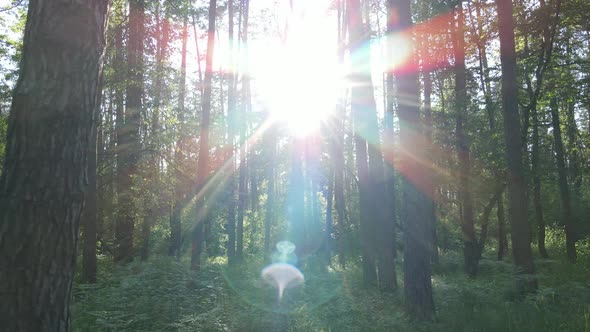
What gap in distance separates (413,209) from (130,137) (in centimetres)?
1119

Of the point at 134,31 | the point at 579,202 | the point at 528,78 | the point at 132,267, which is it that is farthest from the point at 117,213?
the point at 579,202

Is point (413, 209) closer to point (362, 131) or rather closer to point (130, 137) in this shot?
point (362, 131)

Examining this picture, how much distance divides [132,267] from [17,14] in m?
10.8

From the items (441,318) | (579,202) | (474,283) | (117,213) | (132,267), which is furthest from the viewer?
(579,202)

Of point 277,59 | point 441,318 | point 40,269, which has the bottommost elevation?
point 441,318

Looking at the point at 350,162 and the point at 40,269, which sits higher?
the point at 350,162

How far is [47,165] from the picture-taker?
96.6 inches

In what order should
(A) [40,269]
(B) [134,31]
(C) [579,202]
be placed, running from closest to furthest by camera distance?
(A) [40,269], (B) [134,31], (C) [579,202]

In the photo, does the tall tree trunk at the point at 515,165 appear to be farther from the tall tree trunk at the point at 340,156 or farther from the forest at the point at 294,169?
the tall tree trunk at the point at 340,156

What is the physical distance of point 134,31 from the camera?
14531mm

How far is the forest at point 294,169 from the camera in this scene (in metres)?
2.52

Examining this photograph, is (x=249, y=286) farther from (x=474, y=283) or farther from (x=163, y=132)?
(x=163, y=132)

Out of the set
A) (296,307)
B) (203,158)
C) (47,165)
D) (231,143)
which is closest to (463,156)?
(296,307)

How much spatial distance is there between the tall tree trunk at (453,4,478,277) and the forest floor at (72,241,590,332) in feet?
13.0
